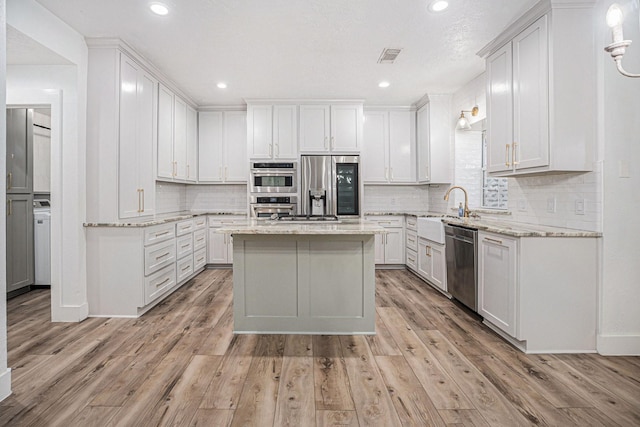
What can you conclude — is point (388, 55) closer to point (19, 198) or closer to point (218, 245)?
point (218, 245)

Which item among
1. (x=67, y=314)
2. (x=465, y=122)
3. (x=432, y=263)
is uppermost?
(x=465, y=122)

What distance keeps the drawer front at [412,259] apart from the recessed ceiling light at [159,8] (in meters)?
4.12

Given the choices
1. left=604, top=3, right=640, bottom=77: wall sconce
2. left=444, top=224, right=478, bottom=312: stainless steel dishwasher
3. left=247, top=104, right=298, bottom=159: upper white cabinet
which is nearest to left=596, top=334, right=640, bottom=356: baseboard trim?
left=444, top=224, right=478, bottom=312: stainless steel dishwasher

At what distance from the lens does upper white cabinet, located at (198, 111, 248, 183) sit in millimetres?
5617

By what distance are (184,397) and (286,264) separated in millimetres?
1212

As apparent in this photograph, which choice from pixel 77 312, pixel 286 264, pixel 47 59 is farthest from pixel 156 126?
pixel 286 264

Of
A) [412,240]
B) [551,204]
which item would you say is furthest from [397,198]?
[551,204]

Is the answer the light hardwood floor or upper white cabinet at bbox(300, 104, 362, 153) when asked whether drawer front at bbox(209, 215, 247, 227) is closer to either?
upper white cabinet at bbox(300, 104, 362, 153)

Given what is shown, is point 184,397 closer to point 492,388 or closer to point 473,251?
point 492,388

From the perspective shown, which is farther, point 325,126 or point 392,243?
point 392,243

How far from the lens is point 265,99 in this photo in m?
5.16

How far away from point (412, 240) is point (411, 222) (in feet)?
0.91

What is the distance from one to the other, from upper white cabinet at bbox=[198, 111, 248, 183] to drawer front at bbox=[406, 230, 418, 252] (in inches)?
111

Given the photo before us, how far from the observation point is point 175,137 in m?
4.66
